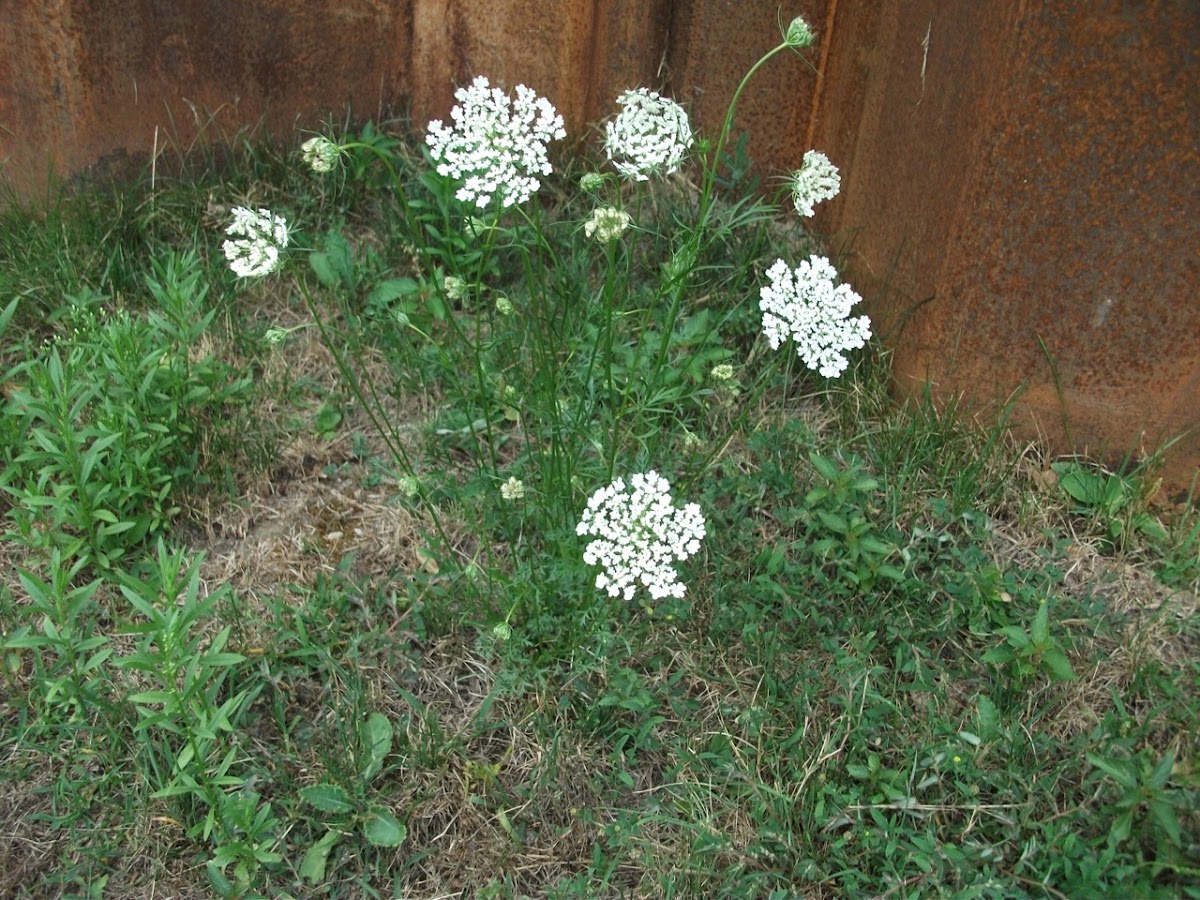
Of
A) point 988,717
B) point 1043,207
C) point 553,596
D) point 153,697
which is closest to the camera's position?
point 153,697

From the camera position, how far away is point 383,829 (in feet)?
7.85

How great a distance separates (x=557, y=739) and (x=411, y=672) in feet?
1.25

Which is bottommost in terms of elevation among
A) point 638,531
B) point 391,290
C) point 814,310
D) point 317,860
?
point 317,860

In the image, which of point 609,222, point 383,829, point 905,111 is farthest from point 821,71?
point 383,829

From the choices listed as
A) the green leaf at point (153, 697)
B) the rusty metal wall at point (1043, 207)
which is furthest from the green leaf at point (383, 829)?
the rusty metal wall at point (1043, 207)

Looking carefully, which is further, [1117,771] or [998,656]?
[998,656]

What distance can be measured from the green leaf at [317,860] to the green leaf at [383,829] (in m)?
0.07

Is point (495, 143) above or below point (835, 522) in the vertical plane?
above

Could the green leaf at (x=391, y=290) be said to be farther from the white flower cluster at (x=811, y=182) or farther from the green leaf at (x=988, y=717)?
the green leaf at (x=988, y=717)

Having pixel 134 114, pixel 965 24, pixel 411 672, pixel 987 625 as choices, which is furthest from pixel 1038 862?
pixel 134 114

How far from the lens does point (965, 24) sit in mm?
2764

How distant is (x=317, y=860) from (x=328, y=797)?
0.12 meters

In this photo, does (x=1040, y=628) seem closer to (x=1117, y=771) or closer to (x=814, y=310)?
(x=1117, y=771)

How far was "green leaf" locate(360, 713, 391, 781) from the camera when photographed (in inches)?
96.8
